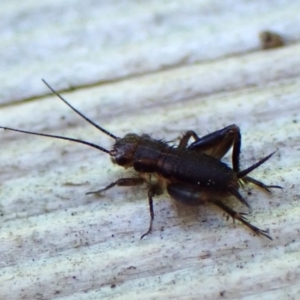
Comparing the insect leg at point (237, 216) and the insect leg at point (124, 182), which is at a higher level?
the insect leg at point (237, 216)

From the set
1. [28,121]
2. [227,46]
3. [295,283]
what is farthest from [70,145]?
[295,283]

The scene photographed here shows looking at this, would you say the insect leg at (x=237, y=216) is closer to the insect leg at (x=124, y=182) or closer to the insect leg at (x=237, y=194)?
the insect leg at (x=237, y=194)

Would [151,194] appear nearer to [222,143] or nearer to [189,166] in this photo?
[189,166]

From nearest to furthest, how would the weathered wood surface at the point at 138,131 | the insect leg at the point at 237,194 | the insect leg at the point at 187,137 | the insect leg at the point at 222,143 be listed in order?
1. the weathered wood surface at the point at 138,131
2. the insect leg at the point at 237,194
3. the insect leg at the point at 222,143
4. the insect leg at the point at 187,137

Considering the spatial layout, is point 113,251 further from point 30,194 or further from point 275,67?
point 275,67

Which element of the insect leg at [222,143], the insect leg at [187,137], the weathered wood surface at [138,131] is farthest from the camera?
the insect leg at [187,137]

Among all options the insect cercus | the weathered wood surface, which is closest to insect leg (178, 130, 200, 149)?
the insect cercus

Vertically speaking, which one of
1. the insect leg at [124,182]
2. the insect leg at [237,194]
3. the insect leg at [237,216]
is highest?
the insect leg at [237,194]

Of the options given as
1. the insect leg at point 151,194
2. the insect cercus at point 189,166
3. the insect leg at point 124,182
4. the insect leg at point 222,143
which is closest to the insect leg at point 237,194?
the insect cercus at point 189,166
